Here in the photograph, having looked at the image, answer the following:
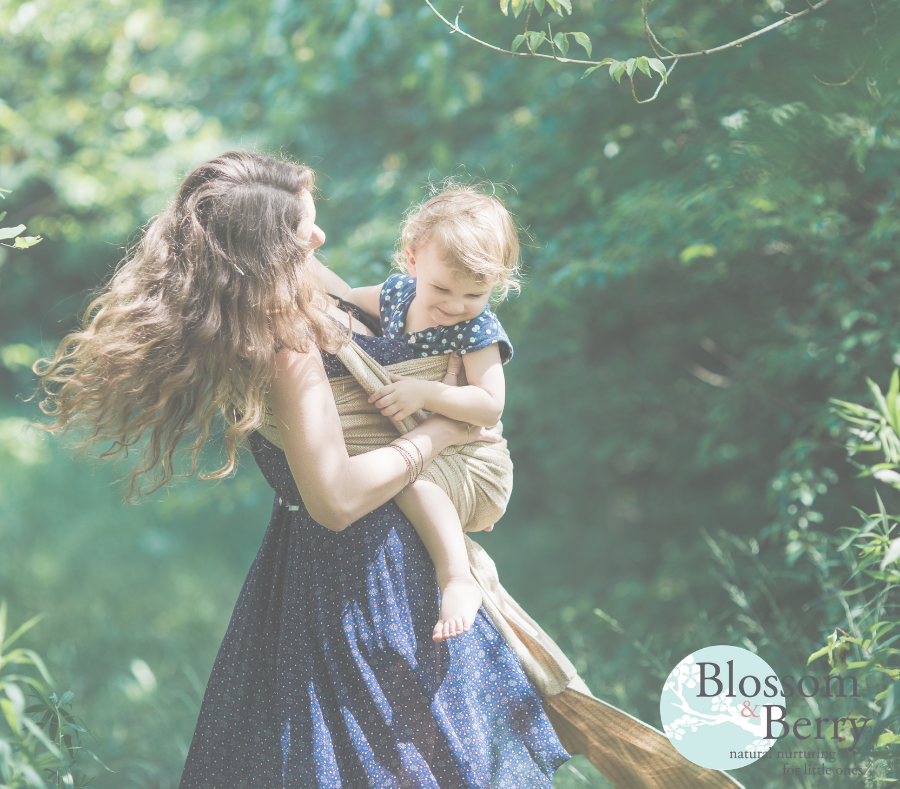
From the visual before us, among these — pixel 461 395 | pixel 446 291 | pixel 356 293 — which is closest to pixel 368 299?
pixel 356 293

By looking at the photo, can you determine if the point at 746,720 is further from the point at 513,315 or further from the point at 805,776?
the point at 513,315

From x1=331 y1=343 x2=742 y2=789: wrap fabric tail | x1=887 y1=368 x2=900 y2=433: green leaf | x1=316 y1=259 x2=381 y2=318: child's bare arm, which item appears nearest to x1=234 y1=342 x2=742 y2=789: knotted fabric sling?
x1=331 y1=343 x2=742 y2=789: wrap fabric tail

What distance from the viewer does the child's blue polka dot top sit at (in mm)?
→ 1438

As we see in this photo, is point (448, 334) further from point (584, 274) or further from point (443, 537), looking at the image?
point (584, 274)

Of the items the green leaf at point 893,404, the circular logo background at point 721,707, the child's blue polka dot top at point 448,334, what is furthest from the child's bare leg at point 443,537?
the green leaf at point 893,404

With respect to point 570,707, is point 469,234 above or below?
above

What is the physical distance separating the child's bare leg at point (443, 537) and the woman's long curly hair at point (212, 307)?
30 centimetres

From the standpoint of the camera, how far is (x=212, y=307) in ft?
3.97

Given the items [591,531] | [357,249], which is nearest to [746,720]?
[357,249]

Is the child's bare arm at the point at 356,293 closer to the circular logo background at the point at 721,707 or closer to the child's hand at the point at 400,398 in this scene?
the child's hand at the point at 400,398

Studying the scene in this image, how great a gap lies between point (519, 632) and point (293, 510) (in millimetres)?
499

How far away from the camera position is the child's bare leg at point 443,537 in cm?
132

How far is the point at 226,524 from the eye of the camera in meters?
5.33

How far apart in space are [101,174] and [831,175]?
405 centimetres
